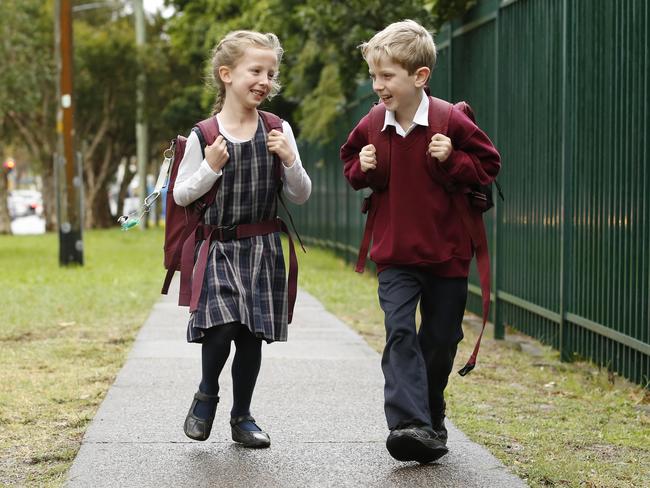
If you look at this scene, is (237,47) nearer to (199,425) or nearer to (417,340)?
(417,340)

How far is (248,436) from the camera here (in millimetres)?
5098

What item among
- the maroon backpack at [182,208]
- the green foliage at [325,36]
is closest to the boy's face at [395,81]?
the maroon backpack at [182,208]

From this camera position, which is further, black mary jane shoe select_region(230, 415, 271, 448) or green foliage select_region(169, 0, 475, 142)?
green foliage select_region(169, 0, 475, 142)

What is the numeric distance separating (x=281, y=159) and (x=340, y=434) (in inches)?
49.9

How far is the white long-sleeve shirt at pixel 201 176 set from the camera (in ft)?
15.8

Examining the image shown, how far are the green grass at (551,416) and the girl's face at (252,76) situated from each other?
1744 millimetres

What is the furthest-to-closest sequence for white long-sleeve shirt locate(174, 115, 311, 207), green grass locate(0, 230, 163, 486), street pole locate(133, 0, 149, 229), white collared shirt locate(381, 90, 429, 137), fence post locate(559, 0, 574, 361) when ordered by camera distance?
street pole locate(133, 0, 149, 229) < fence post locate(559, 0, 574, 361) < green grass locate(0, 230, 163, 486) < white long-sleeve shirt locate(174, 115, 311, 207) < white collared shirt locate(381, 90, 429, 137)

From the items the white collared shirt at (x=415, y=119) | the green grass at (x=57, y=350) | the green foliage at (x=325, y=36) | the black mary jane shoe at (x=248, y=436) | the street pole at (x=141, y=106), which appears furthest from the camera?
the street pole at (x=141, y=106)

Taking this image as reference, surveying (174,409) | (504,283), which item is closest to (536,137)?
(504,283)

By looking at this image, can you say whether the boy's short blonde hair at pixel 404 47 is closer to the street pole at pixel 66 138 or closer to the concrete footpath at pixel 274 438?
the concrete footpath at pixel 274 438

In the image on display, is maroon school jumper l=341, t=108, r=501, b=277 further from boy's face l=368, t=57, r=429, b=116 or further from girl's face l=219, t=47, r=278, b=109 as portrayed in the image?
girl's face l=219, t=47, r=278, b=109

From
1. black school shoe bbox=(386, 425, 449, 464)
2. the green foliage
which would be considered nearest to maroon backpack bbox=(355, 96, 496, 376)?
black school shoe bbox=(386, 425, 449, 464)

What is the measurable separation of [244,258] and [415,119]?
87 cm

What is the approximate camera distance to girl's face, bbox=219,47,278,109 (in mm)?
4902
